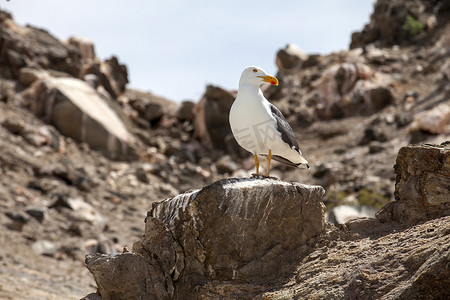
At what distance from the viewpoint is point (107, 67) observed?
27.5 m

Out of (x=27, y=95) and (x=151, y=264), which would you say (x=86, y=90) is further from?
(x=151, y=264)

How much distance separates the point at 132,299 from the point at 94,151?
635 inches

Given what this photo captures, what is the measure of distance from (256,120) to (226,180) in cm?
116

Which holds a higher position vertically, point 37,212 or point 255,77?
point 255,77

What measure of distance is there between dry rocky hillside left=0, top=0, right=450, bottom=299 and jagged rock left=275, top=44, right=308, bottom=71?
0.26ft

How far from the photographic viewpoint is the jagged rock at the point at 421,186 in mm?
5398


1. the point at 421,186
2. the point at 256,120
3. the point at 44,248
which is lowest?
the point at 44,248

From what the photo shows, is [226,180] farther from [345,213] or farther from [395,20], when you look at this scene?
[395,20]

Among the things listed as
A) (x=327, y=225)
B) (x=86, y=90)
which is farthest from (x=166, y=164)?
(x=327, y=225)

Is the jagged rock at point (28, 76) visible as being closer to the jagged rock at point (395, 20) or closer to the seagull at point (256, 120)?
the seagull at point (256, 120)

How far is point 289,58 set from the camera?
1284 inches

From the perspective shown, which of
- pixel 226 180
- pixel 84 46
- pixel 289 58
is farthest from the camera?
pixel 289 58

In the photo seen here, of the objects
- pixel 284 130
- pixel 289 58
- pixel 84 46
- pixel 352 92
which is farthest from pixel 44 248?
pixel 289 58

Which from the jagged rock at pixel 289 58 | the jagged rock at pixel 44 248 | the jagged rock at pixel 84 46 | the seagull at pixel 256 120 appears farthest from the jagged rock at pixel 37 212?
the jagged rock at pixel 289 58
